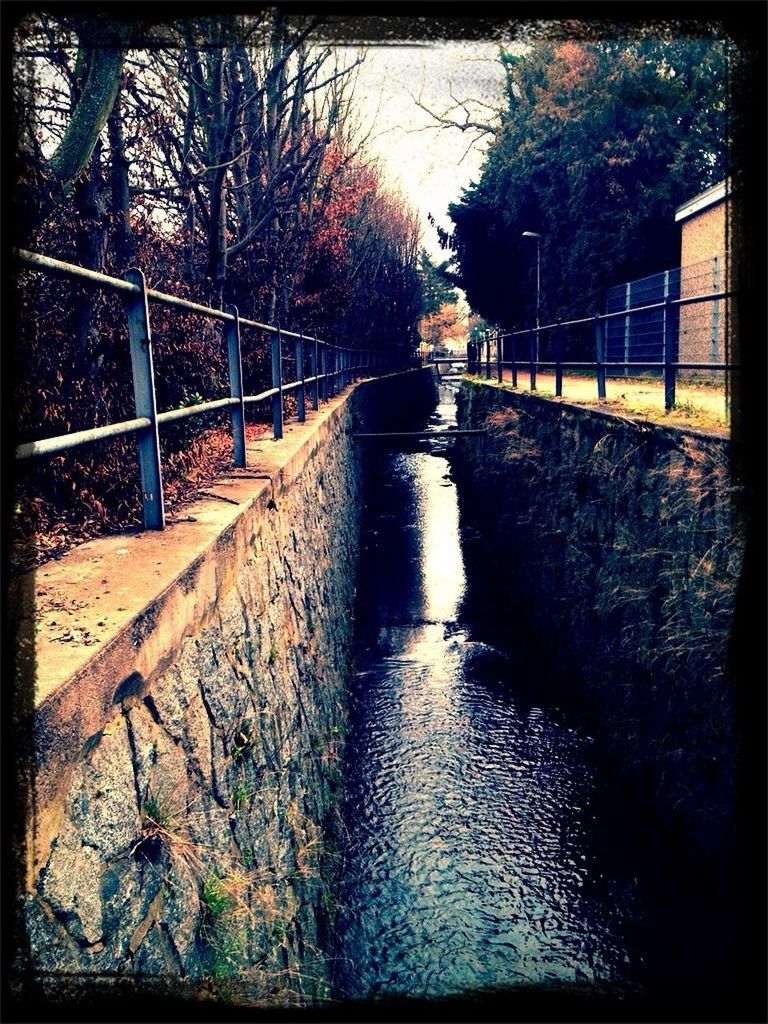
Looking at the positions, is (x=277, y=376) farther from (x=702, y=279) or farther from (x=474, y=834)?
(x=702, y=279)

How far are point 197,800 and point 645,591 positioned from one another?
15.4 feet

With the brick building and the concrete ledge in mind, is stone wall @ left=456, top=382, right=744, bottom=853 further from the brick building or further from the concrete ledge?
the brick building

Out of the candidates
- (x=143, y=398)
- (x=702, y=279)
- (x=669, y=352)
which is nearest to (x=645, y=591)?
(x=669, y=352)

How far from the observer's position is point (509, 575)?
11.5 metres

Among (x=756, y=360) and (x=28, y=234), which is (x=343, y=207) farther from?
(x=756, y=360)

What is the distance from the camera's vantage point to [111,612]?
1869mm

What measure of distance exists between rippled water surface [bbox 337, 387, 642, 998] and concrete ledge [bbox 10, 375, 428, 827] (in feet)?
5.83

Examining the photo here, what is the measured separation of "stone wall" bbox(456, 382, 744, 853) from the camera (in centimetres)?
470

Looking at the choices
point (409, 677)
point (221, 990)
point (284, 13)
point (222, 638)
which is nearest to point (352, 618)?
point (409, 677)

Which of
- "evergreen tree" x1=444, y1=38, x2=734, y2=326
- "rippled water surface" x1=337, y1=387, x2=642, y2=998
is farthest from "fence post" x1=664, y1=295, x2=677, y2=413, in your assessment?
"evergreen tree" x1=444, y1=38, x2=734, y2=326

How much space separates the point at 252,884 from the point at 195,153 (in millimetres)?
7832

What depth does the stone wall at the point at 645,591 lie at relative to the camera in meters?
4.70

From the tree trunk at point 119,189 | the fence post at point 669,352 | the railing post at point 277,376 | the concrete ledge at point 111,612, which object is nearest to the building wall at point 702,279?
the fence post at point 669,352

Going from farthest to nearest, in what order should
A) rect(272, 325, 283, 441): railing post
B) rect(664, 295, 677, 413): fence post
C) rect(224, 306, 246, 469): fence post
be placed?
rect(664, 295, 677, 413): fence post → rect(272, 325, 283, 441): railing post → rect(224, 306, 246, 469): fence post
